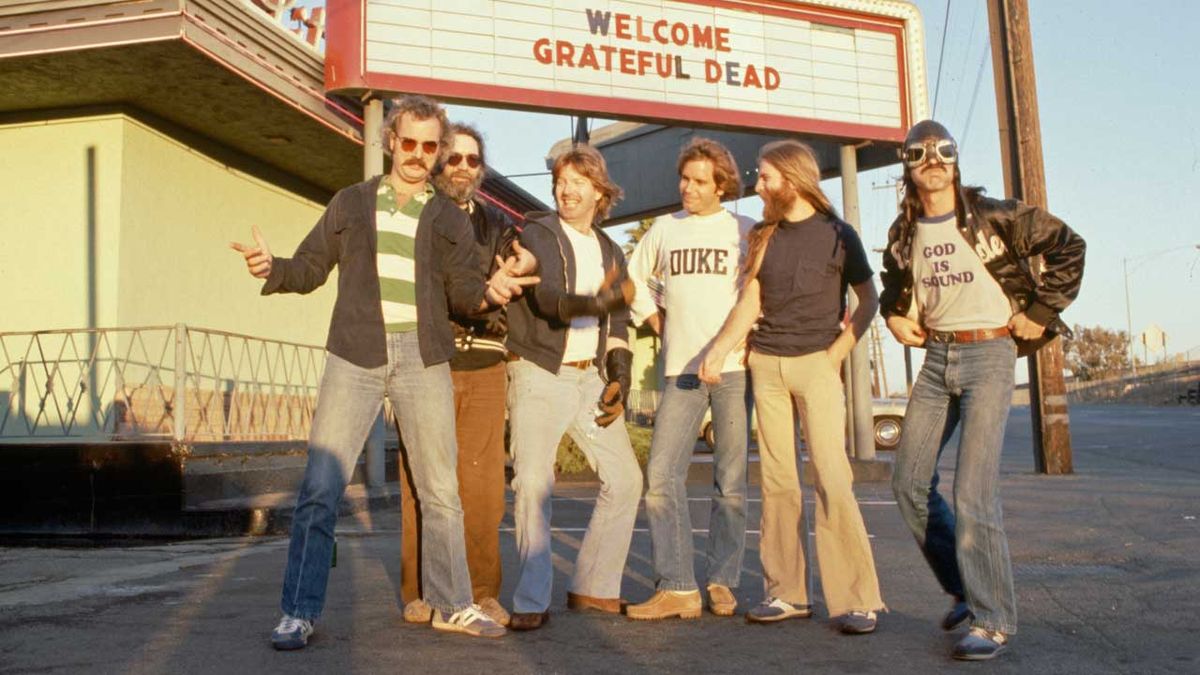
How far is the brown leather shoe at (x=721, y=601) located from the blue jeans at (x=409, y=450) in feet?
3.61

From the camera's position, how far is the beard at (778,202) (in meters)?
4.74

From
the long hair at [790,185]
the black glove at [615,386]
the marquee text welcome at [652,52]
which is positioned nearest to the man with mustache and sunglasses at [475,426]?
the black glove at [615,386]

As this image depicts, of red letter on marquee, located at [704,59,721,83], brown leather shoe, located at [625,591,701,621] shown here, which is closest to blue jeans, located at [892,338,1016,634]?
brown leather shoe, located at [625,591,701,621]

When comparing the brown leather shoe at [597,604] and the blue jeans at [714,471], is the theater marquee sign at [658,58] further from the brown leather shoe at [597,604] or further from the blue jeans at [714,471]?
the brown leather shoe at [597,604]

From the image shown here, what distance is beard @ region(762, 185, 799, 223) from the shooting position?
4.74 m

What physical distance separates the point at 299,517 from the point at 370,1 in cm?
795

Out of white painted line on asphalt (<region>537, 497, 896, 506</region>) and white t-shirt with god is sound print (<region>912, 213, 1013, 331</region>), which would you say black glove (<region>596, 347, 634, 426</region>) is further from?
white painted line on asphalt (<region>537, 497, 896, 506</region>)

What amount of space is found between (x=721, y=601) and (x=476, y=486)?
45.1 inches

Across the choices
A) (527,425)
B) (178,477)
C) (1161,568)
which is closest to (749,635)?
(527,425)

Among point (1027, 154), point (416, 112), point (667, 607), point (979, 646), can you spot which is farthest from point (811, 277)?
point (1027, 154)

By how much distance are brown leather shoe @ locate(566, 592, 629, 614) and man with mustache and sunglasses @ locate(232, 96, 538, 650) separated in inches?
25.4

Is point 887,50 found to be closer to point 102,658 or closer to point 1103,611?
point 1103,611

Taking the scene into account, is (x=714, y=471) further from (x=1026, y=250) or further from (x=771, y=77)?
(x=771, y=77)

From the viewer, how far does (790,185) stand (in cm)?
473
